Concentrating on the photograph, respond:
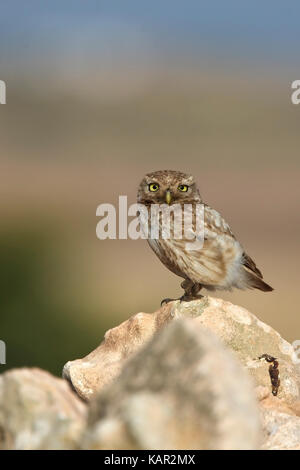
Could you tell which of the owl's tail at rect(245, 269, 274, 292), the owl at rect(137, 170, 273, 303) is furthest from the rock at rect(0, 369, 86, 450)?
the owl's tail at rect(245, 269, 274, 292)

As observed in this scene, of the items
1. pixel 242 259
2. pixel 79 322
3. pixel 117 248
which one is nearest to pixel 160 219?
pixel 242 259

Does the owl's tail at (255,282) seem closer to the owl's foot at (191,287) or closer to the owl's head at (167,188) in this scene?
the owl's foot at (191,287)

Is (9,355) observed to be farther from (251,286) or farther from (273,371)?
(273,371)

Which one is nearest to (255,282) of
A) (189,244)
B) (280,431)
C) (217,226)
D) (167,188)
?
(217,226)

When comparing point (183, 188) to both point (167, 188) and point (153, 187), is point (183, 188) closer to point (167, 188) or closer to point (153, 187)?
point (167, 188)

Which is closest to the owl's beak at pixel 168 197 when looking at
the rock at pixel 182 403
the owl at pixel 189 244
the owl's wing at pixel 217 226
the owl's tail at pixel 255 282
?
the owl at pixel 189 244
